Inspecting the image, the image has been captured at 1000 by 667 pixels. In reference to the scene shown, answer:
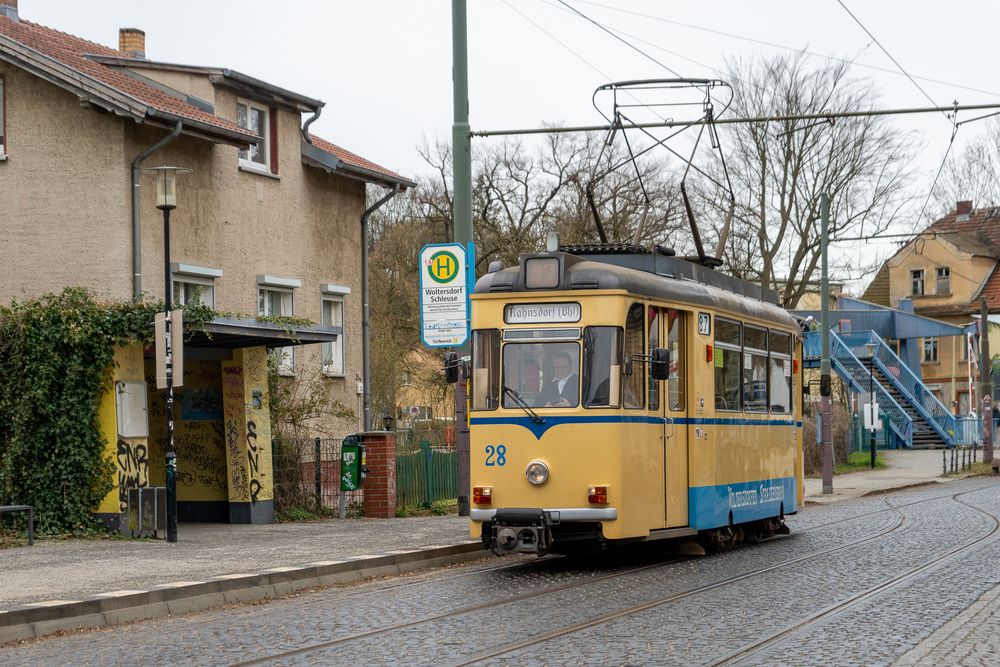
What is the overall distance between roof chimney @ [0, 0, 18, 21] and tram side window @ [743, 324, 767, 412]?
1787 centimetres

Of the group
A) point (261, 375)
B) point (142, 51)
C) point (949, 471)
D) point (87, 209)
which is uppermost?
point (142, 51)

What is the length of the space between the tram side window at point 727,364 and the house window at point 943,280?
200 feet

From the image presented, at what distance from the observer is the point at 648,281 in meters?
15.4

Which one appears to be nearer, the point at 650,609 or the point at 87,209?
the point at 650,609

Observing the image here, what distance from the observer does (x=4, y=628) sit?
10.6 meters

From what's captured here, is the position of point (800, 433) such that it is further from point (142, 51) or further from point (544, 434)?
point (142, 51)

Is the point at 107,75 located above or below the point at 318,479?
above

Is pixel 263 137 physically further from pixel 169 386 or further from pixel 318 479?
pixel 169 386

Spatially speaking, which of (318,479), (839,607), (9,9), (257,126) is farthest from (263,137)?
(839,607)

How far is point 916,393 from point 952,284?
19.5 m

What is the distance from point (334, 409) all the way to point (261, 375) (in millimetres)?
5729

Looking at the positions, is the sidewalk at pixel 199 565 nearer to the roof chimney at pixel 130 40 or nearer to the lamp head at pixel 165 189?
the lamp head at pixel 165 189

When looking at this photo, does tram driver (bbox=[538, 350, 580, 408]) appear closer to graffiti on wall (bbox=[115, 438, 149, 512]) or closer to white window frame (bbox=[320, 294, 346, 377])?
graffiti on wall (bbox=[115, 438, 149, 512])

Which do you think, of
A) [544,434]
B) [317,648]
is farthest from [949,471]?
[317,648]
